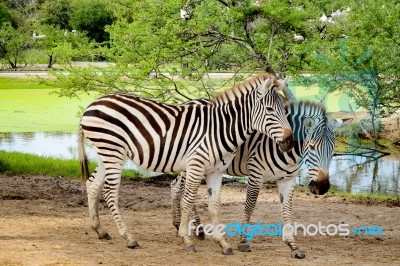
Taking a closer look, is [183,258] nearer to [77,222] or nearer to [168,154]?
[168,154]

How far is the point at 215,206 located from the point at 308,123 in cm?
121

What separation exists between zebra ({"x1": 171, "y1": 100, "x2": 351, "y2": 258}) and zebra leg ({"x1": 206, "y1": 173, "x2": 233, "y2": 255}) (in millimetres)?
240

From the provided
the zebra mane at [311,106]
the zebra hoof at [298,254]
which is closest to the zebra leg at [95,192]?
the zebra hoof at [298,254]

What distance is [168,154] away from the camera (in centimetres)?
698

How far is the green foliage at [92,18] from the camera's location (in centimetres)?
4000

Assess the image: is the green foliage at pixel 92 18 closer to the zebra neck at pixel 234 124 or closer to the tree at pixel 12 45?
the tree at pixel 12 45

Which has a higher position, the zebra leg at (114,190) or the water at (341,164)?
the zebra leg at (114,190)

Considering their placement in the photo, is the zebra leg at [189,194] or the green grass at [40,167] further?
the green grass at [40,167]

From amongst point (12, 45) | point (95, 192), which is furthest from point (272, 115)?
point (12, 45)

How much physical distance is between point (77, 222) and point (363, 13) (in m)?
5.52

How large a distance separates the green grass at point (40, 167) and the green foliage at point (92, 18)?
27271mm

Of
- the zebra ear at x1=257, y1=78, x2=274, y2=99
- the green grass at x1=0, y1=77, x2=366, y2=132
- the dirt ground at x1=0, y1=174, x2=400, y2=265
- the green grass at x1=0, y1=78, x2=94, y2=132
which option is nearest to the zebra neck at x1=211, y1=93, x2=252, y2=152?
the zebra ear at x1=257, y1=78, x2=274, y2=99

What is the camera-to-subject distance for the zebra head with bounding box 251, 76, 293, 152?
6738 millimetres

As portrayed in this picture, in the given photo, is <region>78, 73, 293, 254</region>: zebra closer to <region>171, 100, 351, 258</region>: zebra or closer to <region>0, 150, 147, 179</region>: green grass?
<region>171, 100, 351, 258</region>: zebra
